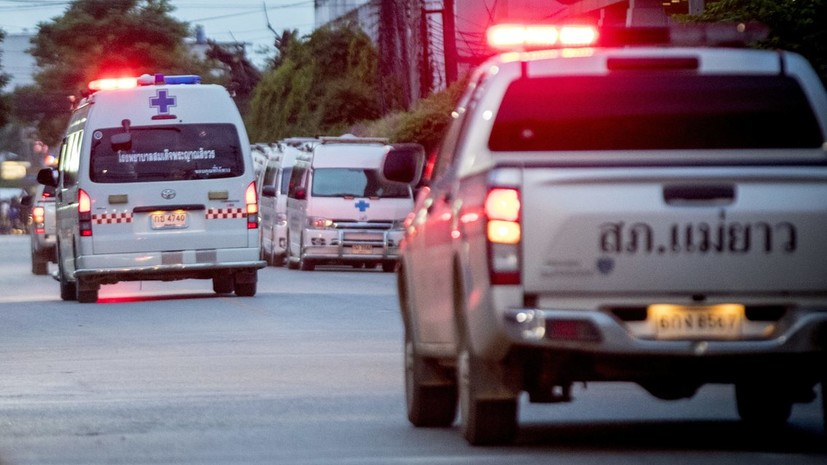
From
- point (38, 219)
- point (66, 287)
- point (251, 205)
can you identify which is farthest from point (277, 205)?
point (251, 205)

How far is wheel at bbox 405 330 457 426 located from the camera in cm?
1127

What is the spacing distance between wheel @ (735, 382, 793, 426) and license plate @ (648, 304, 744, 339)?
1520 mm

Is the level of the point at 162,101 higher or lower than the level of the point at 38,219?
higher

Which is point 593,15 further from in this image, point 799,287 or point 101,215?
point 799,287

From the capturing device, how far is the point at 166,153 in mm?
25062

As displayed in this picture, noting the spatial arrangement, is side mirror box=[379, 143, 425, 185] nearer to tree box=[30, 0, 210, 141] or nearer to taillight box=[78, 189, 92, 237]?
taillight box=[78, 189, 92, 237]

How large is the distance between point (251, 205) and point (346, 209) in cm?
1126

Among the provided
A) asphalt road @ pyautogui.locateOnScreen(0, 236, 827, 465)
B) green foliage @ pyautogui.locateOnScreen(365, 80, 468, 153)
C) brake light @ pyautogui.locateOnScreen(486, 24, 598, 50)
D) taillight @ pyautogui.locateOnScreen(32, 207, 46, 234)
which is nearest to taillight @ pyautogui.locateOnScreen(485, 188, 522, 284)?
asphalt road @ pyautogui.locateOnScreen(0, 236, 827, 465)

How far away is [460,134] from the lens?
1052 cm

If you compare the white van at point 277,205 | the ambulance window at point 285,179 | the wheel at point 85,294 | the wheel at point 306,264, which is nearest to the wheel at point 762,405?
the wheel at point 85,294

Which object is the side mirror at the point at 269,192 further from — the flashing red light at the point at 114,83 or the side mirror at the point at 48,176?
the flashing red light at the point at 114,83

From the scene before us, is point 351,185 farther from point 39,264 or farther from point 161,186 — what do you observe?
point 161,186

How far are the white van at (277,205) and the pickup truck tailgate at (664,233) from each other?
3001cm

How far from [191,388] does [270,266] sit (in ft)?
87.1
